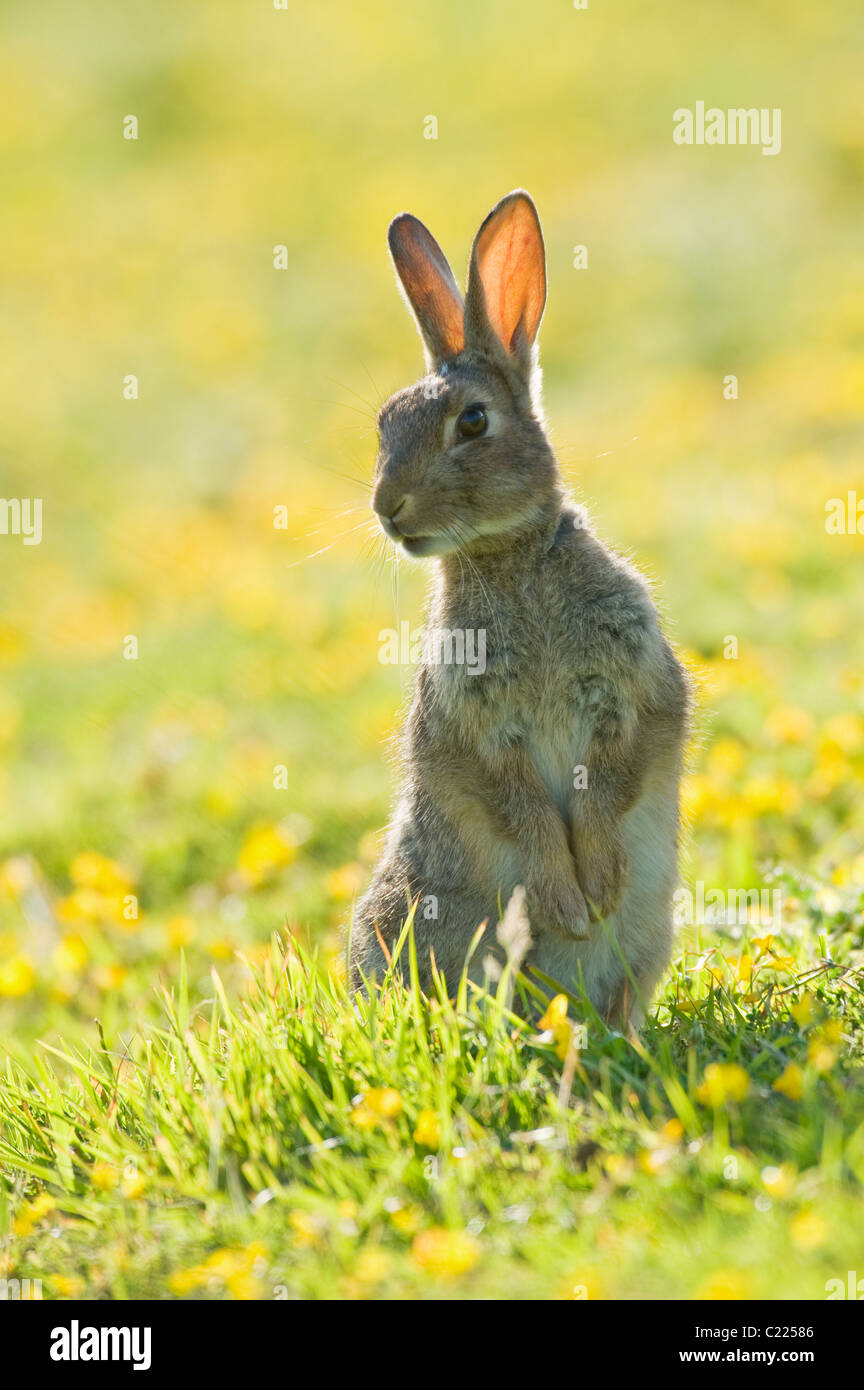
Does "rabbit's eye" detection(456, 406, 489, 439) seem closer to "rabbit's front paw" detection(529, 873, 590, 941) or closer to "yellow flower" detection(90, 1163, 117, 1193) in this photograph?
"rabbit's front paw" detection(529, 873, 590, 941)

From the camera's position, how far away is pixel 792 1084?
354 cm

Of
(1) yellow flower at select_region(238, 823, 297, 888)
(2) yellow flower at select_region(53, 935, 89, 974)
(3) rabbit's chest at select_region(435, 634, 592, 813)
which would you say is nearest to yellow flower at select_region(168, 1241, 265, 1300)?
(3) rabbit's chest at select_region(435, 634, 592, 813)

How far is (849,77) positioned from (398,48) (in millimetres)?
11470

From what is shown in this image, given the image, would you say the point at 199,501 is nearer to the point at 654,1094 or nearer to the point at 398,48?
the point at 654,1094

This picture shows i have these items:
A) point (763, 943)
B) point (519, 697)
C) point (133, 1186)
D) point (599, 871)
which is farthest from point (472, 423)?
point (133, 1186)

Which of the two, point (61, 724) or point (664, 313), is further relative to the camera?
point (664, 313)

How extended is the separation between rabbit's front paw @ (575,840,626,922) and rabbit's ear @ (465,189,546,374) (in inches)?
65.2

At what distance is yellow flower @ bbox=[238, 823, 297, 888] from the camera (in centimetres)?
693

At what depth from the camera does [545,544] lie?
4.89m

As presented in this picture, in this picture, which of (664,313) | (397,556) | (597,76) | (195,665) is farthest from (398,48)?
(397,556)

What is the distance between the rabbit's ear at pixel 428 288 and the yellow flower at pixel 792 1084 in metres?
2.69

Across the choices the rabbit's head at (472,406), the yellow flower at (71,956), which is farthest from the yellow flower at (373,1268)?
the yellow flower at (71,956)

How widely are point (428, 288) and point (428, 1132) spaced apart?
9.44 feet

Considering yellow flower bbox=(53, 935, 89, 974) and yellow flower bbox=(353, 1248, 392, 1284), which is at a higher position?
yellow flower bbox=(53, 935, 89, 974)
